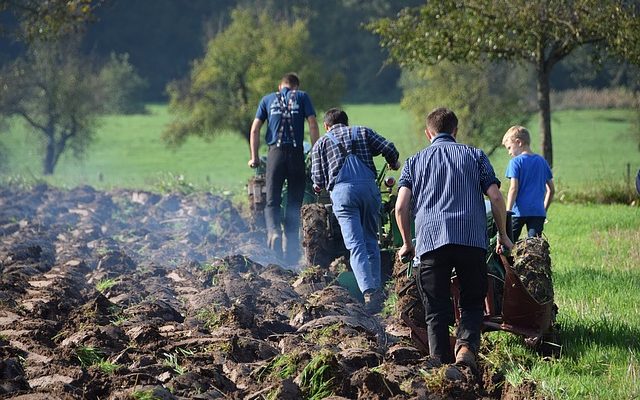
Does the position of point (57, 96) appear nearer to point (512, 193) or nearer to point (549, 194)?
point (549, 194)

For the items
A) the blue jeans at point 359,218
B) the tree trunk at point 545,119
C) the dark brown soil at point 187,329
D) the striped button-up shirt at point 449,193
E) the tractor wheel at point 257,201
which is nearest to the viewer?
the dark brown soil at point 187,329

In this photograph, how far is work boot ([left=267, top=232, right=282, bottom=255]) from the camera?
13.3 m

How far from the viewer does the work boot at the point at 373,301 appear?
10000 mm

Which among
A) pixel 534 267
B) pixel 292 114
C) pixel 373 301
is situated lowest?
pixel 373 301

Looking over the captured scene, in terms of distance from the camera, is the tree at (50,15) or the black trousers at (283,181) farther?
the tree at (50,15)

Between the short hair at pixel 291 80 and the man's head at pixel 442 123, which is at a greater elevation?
the short hair at pixel 291 80

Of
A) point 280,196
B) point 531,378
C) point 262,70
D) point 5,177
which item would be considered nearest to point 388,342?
point 531,378

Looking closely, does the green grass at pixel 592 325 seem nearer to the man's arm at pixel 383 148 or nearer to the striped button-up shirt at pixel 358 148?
the man's arm at pixel 383 148

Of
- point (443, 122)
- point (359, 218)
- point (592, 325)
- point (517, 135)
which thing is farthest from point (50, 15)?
point (592, 325)

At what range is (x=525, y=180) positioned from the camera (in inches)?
436

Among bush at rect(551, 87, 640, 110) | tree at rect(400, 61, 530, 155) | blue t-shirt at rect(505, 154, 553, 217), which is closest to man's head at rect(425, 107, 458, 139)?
blue t-shirt at rect(505, 154, 553, 217)

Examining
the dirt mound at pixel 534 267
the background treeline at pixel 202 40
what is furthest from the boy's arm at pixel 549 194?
the background treeline at pixel 202 40

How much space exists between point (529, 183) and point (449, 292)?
12.2 feet

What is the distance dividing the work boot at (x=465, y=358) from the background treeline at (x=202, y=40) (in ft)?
209
